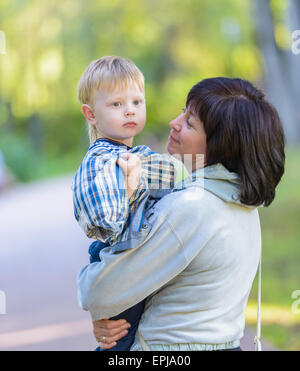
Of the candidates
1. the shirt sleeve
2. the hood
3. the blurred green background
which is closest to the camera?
the shirt sleeve

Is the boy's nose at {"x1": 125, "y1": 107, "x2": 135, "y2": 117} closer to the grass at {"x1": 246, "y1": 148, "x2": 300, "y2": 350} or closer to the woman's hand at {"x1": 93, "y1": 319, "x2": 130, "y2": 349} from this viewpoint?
the woman's hand at {"x1": 93, "y1": 319, "x2": 130, "y2": 349}

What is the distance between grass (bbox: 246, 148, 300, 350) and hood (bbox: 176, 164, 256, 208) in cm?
336

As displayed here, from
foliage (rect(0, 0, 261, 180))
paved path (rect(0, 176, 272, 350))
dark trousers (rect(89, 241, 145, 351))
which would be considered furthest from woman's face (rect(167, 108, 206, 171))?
foliage (rect(0, 0, 261, 180))

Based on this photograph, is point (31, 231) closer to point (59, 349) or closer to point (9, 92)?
point (59, 349)

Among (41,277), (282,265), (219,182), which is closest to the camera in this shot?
(219,182)

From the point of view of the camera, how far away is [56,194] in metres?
14.5

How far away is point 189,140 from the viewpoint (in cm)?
197

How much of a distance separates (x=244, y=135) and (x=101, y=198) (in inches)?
18.3

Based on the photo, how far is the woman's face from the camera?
196cm

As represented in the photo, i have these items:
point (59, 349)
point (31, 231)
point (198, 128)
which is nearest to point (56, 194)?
point (31, 231)

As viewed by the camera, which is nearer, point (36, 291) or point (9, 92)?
point (36, 291)

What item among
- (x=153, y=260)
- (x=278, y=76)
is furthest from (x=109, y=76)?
(x=278, y=76)

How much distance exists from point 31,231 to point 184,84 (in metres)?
16.3

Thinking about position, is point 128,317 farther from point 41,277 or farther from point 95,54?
point 95,54
